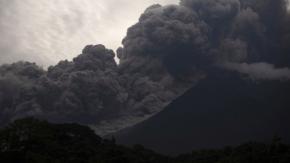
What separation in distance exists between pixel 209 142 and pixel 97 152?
48.6m

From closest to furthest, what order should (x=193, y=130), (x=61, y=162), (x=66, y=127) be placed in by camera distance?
(x=61, y=162) → (x=66, y=127) → (x=193, y=130)

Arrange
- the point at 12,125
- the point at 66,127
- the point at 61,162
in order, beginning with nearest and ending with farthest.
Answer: the point at 61,162, the point at 12,125, the point at 66,127

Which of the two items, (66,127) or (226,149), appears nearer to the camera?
(226,149)

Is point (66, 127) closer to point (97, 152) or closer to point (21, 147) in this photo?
point (97, 152)

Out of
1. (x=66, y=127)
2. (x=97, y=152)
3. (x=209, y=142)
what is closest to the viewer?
(x=97, y=152)

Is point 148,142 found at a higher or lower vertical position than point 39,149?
higher

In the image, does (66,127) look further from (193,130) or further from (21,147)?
(193,130)

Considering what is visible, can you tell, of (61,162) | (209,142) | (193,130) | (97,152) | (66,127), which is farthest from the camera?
(193,130)

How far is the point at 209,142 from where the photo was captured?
86062 mm

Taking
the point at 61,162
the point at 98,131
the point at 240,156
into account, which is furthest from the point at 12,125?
the point at 98,131

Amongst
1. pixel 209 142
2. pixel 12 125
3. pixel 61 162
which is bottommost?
pixel 61 162

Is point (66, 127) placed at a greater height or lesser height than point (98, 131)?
lesser

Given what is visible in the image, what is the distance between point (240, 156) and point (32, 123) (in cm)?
1602

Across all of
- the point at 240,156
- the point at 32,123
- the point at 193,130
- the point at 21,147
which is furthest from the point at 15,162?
the point at 193,130
